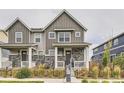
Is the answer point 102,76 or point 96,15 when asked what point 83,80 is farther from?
point 96,15

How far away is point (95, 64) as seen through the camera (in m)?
18.4

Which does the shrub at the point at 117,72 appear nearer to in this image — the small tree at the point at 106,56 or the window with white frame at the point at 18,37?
the small tree at the point at 106,56

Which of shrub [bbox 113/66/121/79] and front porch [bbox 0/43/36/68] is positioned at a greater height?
front porch [bbox 0/43/36/68]

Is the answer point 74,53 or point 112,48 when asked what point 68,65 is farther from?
point 112,48

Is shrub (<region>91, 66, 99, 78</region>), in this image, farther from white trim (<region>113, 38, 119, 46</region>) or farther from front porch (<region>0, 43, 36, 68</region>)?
front porch (<region>0, 43, 36, 68</region>)

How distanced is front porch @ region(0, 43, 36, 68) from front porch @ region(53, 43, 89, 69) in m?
1.36

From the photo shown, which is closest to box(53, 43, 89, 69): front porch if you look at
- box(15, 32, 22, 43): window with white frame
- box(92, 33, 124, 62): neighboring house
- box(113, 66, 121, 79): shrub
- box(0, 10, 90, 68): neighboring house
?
box(0, 10, 90, 68): neighboring house

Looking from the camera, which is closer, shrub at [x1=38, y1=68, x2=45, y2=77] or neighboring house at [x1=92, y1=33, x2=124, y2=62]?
neighboring house at [x1=92, y1=33, x2=124, y2=62]

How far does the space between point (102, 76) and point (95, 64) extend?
69 centimetres

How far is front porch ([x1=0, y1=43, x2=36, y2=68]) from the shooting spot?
1853 centimetres

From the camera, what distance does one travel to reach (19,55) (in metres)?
19.0

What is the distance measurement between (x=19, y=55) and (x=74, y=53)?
2879 millimetres

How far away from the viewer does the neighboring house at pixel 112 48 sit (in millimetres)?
17172
